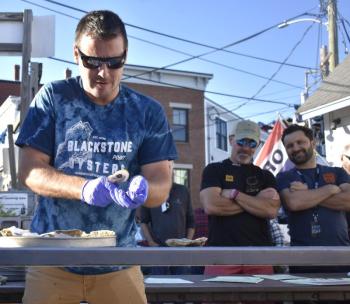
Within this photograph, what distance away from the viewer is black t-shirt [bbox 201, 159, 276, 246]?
446cm

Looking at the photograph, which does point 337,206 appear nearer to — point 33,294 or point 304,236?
point 304,236

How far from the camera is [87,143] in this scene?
2.21 metres

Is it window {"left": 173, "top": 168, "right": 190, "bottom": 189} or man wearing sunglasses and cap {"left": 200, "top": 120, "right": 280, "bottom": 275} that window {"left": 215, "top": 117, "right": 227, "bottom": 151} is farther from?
man wearing sunglasses and cap {"left": 200, "top": 120, "right": 280, "bottom": 275}

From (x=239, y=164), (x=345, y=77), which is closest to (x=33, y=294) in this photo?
(x=239, y=164)

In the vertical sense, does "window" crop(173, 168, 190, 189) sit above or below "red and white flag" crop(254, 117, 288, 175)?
above

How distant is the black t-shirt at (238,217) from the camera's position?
4.46m

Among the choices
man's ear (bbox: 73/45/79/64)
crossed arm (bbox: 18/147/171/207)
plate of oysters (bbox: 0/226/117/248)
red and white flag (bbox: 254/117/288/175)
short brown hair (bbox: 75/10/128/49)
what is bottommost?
plate of oysters (bbox: 0/226/117/248)

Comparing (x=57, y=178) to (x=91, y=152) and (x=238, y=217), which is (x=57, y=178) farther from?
(x=238, y=217)

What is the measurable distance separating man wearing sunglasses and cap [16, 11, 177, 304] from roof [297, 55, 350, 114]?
7077 mm

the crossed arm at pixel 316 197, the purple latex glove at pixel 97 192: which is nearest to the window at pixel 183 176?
the crossed arm at pixel 316 197

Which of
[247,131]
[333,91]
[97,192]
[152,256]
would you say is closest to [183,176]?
[333,91]

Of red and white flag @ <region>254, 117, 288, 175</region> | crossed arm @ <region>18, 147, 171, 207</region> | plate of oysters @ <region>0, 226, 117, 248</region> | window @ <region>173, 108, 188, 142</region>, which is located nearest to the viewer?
plate of oysters @ <region>0, 226, 117, 248</region>

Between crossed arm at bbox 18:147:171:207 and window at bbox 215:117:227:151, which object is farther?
window at bbox 215:117:227:151

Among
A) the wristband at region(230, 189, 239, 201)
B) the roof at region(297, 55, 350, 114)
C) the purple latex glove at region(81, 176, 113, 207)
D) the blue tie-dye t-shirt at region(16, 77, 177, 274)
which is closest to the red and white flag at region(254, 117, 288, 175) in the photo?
the roof at region(297, 55, 350, 114)
